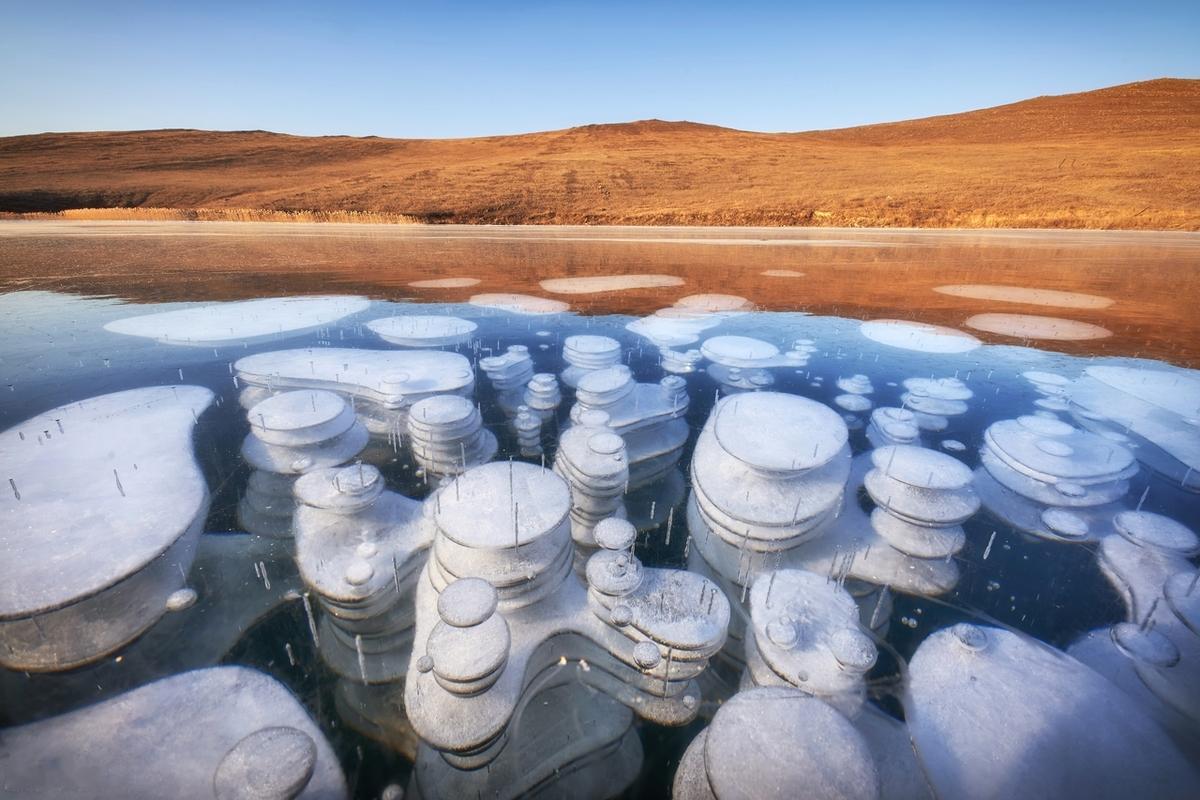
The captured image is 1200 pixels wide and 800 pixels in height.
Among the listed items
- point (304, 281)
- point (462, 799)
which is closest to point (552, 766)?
point (462, 799)

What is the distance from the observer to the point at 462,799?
271cm

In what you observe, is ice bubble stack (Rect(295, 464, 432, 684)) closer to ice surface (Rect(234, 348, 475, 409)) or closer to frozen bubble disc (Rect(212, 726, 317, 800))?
frozen bubble disc (Rect(212, 726, 317, 800))

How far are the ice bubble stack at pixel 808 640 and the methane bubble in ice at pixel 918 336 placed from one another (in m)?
6.29

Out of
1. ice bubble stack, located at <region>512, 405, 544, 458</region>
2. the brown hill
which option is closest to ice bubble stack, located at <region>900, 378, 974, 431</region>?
ice bubble stack, located at <region>512, 405, 544, 458</region>

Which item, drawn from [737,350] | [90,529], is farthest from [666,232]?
[90,529]

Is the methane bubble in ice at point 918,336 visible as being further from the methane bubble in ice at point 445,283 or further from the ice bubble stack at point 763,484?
the methane bubble in ice at point 445,283

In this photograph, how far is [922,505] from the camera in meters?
3.97

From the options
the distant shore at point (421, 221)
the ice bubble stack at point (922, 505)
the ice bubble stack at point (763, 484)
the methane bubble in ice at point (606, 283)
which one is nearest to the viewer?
the ice bubble stack at point (922, 505)

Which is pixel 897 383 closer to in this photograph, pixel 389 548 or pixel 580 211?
pixel 389 548

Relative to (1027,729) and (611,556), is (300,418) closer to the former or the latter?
(611,556)

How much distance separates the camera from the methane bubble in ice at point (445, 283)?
11.0 meters

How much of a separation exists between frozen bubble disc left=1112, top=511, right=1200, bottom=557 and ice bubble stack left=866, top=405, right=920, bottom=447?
170cm

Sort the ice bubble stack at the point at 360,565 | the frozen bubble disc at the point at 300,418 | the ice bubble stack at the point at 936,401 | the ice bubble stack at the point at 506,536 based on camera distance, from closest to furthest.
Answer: the ice bubble stack at the point at 506,536, the ice bubble stack at the point at 360,565, the frozen bubble disc at the point at 300,418, the ice bubble stack at the point at 936,401

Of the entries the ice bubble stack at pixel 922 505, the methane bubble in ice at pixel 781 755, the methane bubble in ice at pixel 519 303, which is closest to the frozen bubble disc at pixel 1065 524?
the ice bubble stack at pixel 922 505
